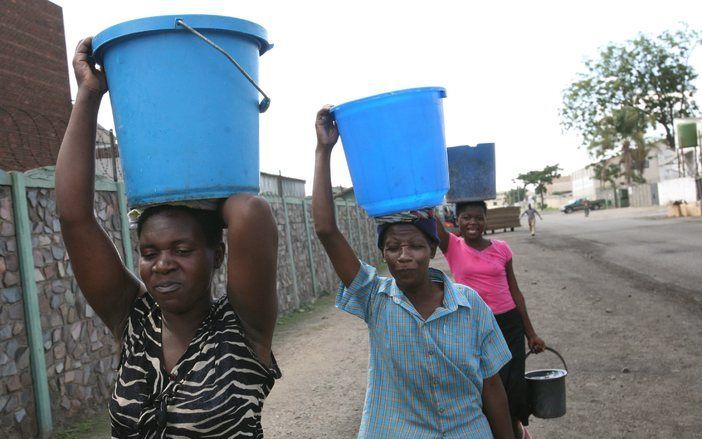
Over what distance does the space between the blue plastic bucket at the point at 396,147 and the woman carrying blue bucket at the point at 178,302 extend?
1.80ft

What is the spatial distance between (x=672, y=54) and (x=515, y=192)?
56.9 m

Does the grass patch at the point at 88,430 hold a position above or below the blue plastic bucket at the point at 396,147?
below

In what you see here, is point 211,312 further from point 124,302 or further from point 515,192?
point 515,192

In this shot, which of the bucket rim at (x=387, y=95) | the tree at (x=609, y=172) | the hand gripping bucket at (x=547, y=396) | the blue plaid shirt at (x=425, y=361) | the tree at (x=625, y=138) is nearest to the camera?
the bucket rim at (x=387, y=95)

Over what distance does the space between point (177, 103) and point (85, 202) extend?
0.40 m

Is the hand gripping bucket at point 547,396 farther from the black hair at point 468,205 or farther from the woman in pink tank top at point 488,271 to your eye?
the black hair at point 468,205

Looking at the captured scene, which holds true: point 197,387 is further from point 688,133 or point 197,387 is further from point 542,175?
point 542,175

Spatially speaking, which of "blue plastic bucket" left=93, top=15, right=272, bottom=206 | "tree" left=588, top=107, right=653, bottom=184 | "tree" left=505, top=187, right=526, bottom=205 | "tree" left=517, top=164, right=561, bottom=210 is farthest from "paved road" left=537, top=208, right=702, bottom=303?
"tree" left=517, top=164, right=561, bottom=210

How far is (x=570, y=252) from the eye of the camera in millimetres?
16109

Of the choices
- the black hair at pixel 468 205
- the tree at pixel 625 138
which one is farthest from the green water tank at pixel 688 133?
the black hair at pixel 468 205

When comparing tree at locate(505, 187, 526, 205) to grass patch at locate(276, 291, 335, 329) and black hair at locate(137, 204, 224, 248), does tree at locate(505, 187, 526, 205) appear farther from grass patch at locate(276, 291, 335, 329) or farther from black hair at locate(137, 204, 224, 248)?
black hair at locate(137, 204, 224, 248)

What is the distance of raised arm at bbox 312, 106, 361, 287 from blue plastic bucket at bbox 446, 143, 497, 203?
1.15 metres

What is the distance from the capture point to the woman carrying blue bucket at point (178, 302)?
1578mm

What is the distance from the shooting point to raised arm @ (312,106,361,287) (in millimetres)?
2268
